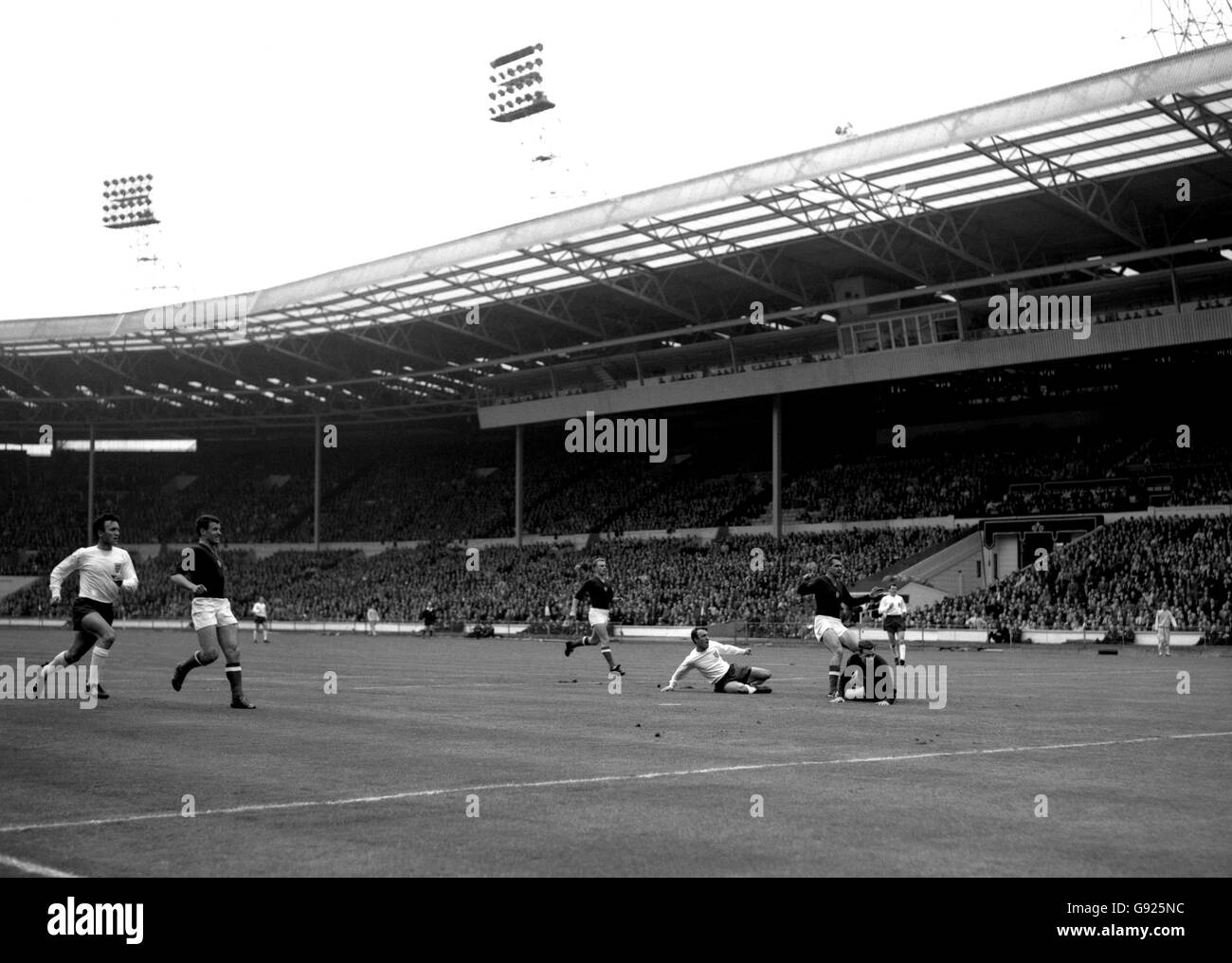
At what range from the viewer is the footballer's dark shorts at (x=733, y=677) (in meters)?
18.1

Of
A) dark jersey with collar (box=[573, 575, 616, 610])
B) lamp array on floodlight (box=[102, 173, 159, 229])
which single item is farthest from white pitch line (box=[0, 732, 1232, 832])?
lamp array on floodlight (box=[102, 173, 159, 229])

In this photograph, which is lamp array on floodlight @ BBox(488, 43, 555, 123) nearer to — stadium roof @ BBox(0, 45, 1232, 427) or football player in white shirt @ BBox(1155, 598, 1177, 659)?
stadium roof @ BBox(0, 45, 1232, 427)

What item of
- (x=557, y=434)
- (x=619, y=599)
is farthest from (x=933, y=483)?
(x=557, y=434)

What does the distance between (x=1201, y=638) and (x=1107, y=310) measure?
51.7 ft

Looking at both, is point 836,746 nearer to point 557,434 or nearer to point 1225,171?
point 1225,171

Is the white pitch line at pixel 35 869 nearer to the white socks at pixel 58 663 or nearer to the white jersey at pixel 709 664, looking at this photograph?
the white socks at pixel 58 663

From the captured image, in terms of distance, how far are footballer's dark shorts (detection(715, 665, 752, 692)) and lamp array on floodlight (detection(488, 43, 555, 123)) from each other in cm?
3913

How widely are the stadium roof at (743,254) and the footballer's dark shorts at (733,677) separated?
2331 cm

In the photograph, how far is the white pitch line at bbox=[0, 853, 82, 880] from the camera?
5.90 m

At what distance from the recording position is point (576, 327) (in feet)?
191

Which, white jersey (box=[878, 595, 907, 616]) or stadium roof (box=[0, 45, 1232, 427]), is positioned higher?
stadium roof (box=[0, 45, 1232, 427])

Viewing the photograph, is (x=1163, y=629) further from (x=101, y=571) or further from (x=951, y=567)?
(x=101, y=571)

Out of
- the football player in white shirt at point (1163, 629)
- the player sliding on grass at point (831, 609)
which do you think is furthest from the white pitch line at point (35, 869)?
the football player in white shirt at point (1163, 629)

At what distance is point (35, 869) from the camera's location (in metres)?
6.05
